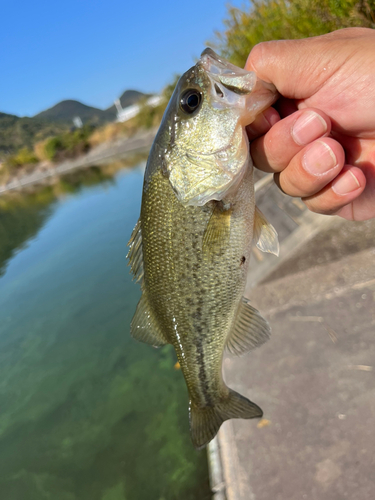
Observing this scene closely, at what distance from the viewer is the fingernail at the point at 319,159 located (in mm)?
1558

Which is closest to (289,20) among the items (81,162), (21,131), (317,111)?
(317,111)

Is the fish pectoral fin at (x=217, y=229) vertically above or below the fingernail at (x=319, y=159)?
below

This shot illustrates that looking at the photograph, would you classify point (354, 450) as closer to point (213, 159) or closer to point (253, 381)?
point (253, 381)

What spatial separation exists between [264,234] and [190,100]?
824mm

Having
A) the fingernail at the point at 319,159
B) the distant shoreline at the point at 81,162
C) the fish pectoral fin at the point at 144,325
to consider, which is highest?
the distant shoreline at the point at 81,162

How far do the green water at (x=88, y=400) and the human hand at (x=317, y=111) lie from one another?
3104 millimetres

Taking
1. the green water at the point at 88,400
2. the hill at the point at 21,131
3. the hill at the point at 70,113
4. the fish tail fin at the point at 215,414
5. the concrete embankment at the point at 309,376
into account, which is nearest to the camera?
the fish tail fin at the point at 215,414

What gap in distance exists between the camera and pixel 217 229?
1573 millimetres

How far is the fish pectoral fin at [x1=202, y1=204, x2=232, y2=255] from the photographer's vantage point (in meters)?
1.57

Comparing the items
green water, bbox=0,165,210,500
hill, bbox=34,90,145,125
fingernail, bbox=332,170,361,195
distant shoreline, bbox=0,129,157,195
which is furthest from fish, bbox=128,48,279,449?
hill, bbox=34,90,145,125

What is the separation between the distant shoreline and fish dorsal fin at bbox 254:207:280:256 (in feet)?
148

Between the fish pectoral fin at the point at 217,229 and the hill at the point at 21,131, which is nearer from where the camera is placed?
the fish pectoral fin at the point at 217,229

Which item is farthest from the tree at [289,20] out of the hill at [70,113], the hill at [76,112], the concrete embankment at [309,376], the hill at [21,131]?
the hill at [76,112]

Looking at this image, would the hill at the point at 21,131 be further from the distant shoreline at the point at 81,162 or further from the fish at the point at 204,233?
the fish at the point at 204,233
